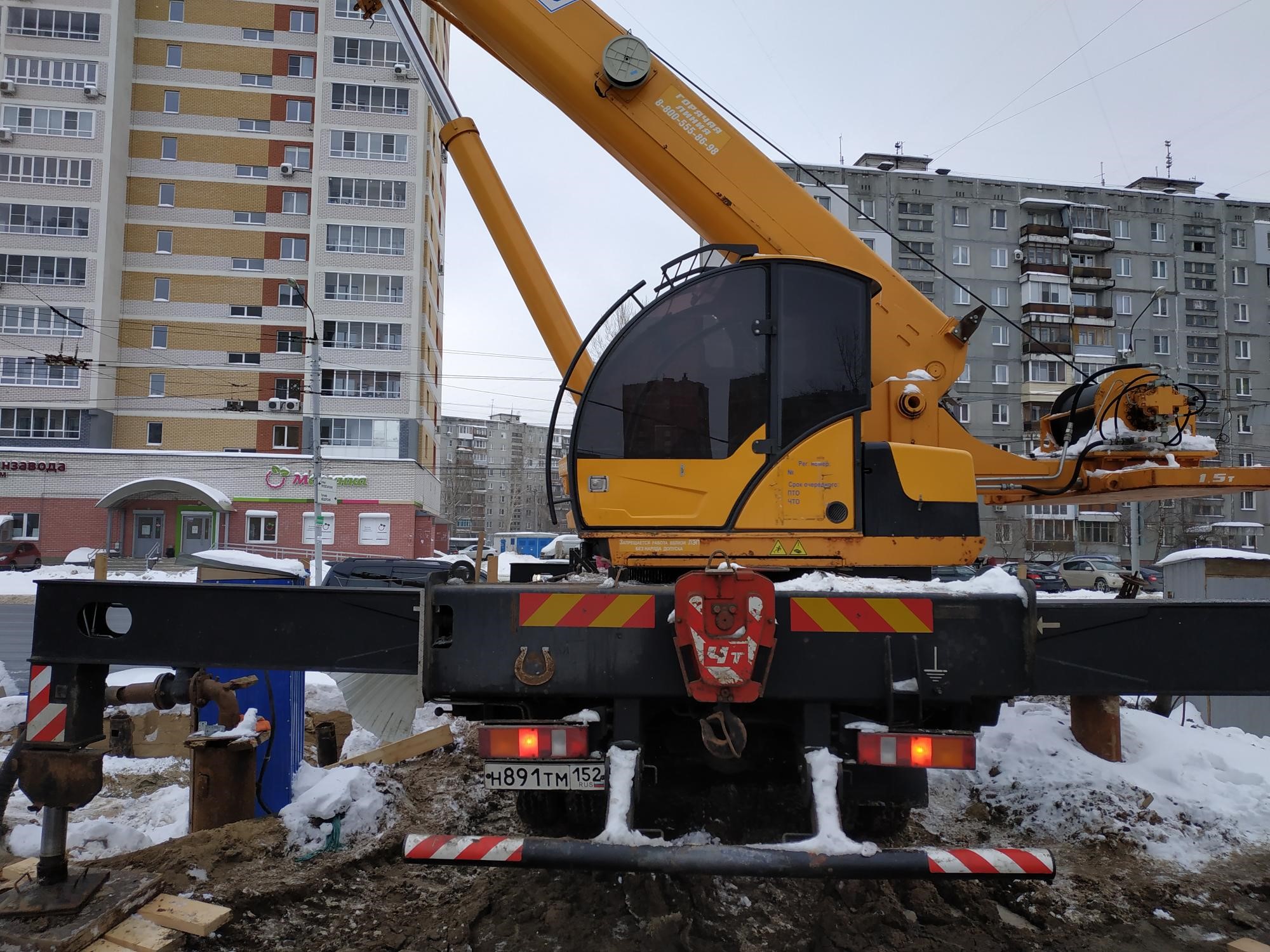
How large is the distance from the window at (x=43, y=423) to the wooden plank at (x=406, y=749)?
45038 mm

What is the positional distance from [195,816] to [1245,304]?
71.2 meters

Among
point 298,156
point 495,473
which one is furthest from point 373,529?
point 495,473

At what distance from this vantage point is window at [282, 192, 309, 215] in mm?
44500

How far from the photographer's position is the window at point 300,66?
1763 inches

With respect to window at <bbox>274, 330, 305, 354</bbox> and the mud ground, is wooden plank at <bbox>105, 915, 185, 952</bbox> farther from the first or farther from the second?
window at <bbox>274, 330, 305, 354</bbox>

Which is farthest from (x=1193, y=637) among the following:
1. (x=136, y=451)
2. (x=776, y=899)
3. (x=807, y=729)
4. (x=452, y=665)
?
(x=136, y=451)

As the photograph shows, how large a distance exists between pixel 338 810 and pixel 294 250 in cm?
4607

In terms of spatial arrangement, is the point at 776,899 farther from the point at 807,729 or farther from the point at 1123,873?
the point at 1123,873

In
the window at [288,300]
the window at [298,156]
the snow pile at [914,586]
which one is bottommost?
the snow pile at [914,586]

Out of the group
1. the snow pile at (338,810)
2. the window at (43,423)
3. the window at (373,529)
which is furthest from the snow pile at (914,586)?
the window at (43,423)

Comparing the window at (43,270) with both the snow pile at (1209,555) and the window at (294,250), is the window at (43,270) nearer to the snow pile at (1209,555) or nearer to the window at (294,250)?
the window at (294,250)

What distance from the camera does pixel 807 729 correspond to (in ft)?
10.2

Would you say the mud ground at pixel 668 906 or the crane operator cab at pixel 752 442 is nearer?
the mud ground at pixel 668 906

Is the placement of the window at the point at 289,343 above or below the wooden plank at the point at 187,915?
above
